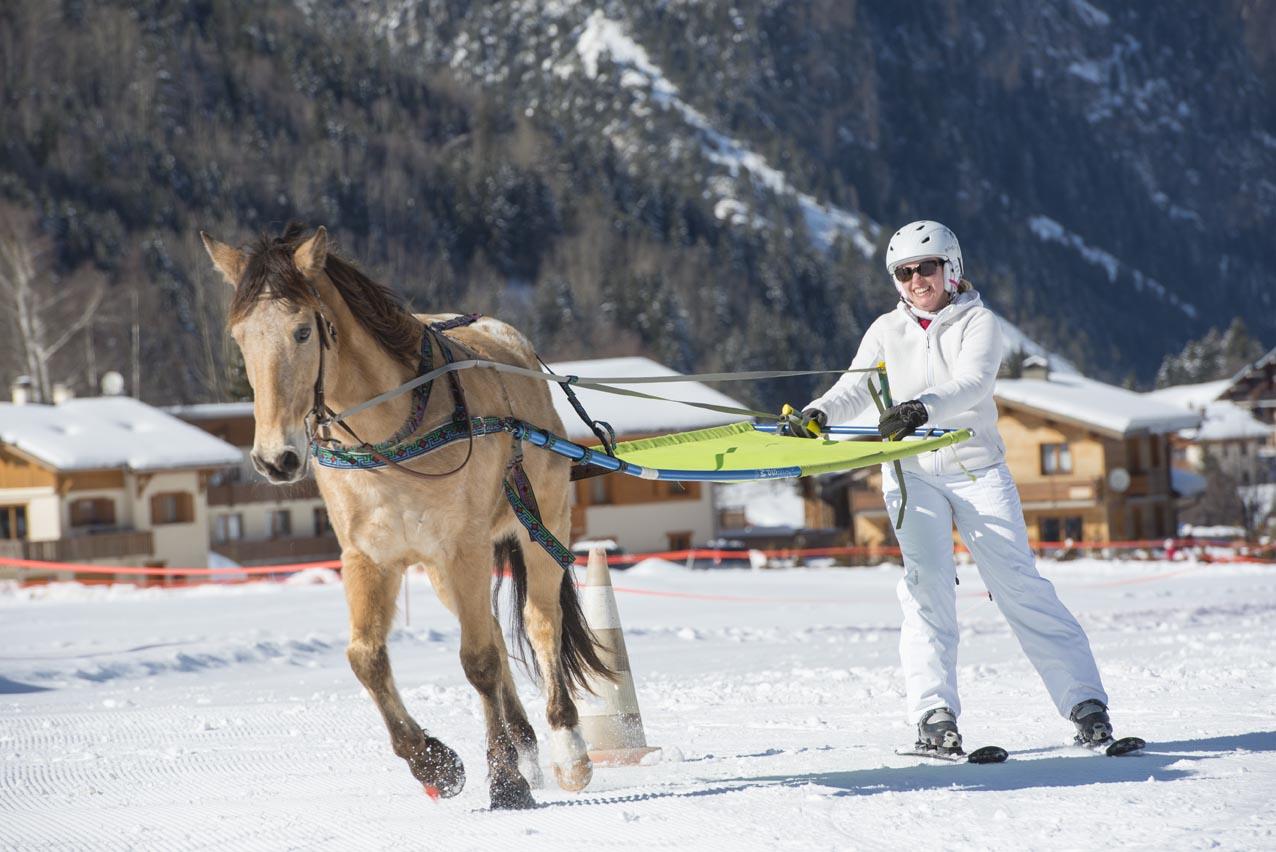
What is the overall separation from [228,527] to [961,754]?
44450mm

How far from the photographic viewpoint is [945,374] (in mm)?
6324

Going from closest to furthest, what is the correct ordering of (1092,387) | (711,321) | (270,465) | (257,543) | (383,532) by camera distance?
(270,465), (383,532), (257,543), (1092,387), (711,321)

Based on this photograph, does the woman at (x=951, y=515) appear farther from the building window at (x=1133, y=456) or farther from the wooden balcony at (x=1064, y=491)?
the building window at (x=1133, y=456)

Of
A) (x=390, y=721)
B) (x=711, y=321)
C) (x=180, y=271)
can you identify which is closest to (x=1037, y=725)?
(x=390, y=721)

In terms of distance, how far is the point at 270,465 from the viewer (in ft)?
15.8

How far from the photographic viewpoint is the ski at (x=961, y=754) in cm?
589

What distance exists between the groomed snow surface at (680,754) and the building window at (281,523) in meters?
34.7

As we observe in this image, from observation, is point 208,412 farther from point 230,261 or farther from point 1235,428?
point 1235,428

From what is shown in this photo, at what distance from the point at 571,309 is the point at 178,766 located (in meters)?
106

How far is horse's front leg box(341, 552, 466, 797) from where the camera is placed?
5516mm

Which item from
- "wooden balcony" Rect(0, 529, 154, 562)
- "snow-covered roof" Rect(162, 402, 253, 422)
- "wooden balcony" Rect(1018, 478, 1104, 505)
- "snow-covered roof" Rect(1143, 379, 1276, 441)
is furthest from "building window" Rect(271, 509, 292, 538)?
"snow-covered roof" Rect(1143, 379, 1276, 441)

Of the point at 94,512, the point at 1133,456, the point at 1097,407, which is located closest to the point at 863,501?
the point at 1097,407

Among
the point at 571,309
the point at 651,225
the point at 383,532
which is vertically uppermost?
the point at 651,225

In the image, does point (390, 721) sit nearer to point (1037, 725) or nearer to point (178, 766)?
point (178, 766)
